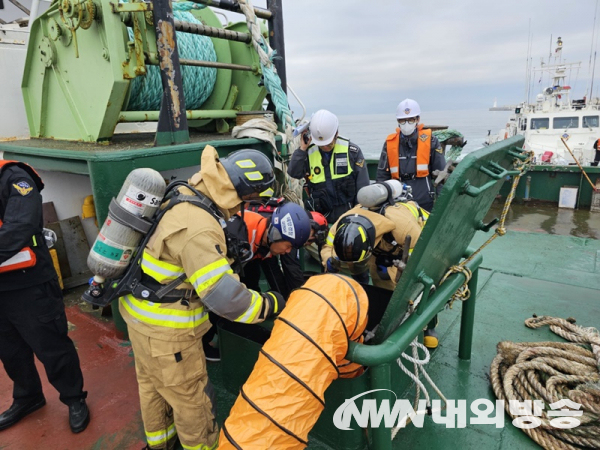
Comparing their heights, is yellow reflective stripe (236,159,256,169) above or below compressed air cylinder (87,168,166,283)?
above

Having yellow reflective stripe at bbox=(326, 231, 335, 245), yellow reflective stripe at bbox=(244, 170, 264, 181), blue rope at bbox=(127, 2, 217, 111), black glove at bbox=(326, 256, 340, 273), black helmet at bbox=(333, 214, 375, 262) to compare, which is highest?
blue rope at bbox=(127, 2, 217, 111)

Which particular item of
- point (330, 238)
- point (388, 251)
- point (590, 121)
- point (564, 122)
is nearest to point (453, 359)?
point (388, 251)

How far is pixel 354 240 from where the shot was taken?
2295mm

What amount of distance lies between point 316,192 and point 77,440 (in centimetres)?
276

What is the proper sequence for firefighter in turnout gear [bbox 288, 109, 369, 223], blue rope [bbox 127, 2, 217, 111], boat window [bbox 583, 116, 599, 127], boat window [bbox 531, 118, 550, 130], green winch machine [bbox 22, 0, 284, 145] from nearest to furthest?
1. green winch machine [bbox 22, 0, 284, 145]
2. firefighter in turnout gear [bbox 288, 109, 369, 223]
3. blue rope [bbox 127, 2, 217, 111]
4. boat window [bbox 583, 116, 599, 127]
5. boat window [bbox 531, 118, 550, 130]

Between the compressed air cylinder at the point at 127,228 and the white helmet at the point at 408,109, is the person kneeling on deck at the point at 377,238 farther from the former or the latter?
the white helmet at the point at 408,109

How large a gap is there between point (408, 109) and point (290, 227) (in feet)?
9.20

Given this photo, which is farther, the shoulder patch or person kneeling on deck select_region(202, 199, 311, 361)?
person kneeling on deck select_region(202, 199, 311, 361)

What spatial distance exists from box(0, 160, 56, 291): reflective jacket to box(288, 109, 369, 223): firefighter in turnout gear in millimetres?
2215

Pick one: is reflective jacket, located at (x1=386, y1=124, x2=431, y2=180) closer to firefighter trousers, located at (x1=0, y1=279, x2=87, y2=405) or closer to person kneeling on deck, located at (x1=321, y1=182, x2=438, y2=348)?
person kneeling on deck, located at (x1=321, y1=182, x2=438, y2=348)

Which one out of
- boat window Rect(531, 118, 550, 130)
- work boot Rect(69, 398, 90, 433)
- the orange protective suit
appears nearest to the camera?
the orange protective suit

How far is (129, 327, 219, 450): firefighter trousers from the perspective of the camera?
1.94 meters

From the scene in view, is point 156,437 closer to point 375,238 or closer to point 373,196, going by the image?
point 375,238

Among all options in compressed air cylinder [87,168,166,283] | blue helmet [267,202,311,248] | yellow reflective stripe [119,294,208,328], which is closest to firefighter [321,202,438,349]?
blue helmet [267,202,311,248]
